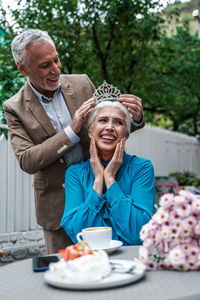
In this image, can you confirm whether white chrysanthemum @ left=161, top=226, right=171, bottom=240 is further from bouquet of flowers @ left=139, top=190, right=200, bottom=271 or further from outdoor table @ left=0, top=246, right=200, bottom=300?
outdoor table @ left=0, top=246, right=200, bottom=300

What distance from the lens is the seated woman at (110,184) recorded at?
2.10 metres

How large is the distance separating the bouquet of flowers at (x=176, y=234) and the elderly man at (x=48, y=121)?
1.20 m

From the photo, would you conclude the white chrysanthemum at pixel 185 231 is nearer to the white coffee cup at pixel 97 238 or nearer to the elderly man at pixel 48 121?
the white coffee cup at pixel 97 238

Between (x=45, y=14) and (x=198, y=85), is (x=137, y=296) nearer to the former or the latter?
(x=45, y=14)

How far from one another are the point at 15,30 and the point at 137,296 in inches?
255

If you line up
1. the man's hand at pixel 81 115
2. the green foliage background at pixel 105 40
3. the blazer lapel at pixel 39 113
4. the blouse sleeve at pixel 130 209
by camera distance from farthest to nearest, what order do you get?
the green foliage background at pixel 105 40 < the blazer lapel at pixel 39 113 < the man's hand at pixel 81 115 < the blouse sleeve at pixel 130 209

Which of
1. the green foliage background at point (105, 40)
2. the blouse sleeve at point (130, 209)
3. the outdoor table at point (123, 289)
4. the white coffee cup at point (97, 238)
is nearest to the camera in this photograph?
the outdoor table at point (123, 289)

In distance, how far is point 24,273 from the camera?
1.37 metres

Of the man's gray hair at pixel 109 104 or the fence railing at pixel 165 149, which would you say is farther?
the fence railing at pixel 165 149

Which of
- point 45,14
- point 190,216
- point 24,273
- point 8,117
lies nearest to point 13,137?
point 8,117

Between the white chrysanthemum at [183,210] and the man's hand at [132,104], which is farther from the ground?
the man's hand at [132,104]

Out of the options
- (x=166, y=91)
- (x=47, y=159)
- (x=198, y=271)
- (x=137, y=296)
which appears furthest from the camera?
(x=166, y=91)

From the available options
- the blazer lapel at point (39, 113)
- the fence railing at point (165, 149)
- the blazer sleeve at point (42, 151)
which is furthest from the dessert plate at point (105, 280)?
the fence railing at point (165, 149)

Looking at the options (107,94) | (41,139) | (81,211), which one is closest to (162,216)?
(81,211)
